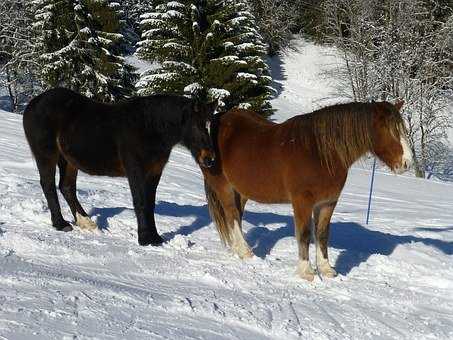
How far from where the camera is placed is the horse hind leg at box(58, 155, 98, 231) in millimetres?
5793

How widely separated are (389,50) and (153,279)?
27.4 m

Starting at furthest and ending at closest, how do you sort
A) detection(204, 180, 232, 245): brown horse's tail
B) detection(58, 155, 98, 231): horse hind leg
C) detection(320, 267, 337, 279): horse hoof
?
detection(58, 155, 98, 231): horse hind leg, detection(204, 180, 232, 245): brown horse's tail, detection(320, 267, 337, 279): horse hoof

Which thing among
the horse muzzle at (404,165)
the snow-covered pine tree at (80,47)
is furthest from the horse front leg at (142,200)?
the snow-covered pine tree at (80,47)

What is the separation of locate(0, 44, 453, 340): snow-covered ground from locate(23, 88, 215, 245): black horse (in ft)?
1.41

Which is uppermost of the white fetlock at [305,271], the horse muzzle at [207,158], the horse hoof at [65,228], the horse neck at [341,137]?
the horse neck at [341,137]

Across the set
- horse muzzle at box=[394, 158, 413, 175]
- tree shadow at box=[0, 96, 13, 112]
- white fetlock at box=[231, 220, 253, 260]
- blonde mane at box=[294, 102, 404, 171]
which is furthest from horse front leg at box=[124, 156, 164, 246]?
tree shadow at box=[0, 96, 13, 112]

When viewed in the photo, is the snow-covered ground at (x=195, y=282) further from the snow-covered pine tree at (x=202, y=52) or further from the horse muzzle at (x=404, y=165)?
the snow-covered pine tree at (x=202, y=52)

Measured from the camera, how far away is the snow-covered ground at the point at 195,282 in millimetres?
3277

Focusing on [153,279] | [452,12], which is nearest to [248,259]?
[153,279]

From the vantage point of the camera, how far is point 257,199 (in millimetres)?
5320

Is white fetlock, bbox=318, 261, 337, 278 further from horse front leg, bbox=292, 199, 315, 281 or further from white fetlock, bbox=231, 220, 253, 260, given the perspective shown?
white fetlock, bbox=231, 220, 253, 260

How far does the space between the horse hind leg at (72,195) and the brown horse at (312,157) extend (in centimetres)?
160

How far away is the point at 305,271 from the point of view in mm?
4832

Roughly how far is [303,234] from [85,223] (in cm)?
235
